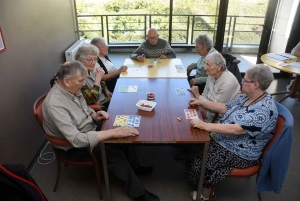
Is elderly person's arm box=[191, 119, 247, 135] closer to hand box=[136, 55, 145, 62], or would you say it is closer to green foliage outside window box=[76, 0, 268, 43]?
hand box=[136, 55, 145, 62]

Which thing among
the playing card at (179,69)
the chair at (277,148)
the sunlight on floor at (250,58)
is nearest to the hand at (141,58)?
the playing card at (179,69)

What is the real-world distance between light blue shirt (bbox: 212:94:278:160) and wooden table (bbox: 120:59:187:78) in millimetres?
1022

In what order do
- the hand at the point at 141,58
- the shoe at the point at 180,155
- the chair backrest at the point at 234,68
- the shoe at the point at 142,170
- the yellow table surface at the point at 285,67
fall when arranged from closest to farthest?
the shoe at the point at 142,170 → the shoe at the point at 180,155 → the chair backrest at the point at 234,68 → the yellow table surface at the point at 285,67 → the hand at the point at 141,58

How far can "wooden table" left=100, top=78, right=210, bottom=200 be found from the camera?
1.59 metres

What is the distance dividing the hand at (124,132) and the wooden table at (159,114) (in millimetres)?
28

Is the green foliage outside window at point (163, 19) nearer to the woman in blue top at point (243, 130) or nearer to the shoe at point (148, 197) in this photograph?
A: the woman in blue top at point (243, 130)

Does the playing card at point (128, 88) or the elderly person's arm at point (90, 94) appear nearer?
the elderly person's arm at point (90, 94)

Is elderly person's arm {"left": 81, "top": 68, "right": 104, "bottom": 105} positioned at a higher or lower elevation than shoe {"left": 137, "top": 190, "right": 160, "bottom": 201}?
higher

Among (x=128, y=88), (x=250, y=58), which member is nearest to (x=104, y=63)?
(x=128, y=88)

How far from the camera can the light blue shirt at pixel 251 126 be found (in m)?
1.59

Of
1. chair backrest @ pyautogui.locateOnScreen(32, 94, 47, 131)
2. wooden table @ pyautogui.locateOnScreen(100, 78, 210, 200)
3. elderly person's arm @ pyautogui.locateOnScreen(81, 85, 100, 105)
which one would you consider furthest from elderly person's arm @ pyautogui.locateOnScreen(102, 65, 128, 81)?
chair backrest @ pyautogui.locateOnScreen(32, 94, 47, 131)

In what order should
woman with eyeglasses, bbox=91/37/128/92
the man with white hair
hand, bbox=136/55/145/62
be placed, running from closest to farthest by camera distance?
woman with eyeglasses, bbox=91/37/128/92
hand, bbox=136/55/145/62
the man with white hair

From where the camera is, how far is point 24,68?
87.0 inches

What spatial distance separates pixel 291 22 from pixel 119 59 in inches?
144
